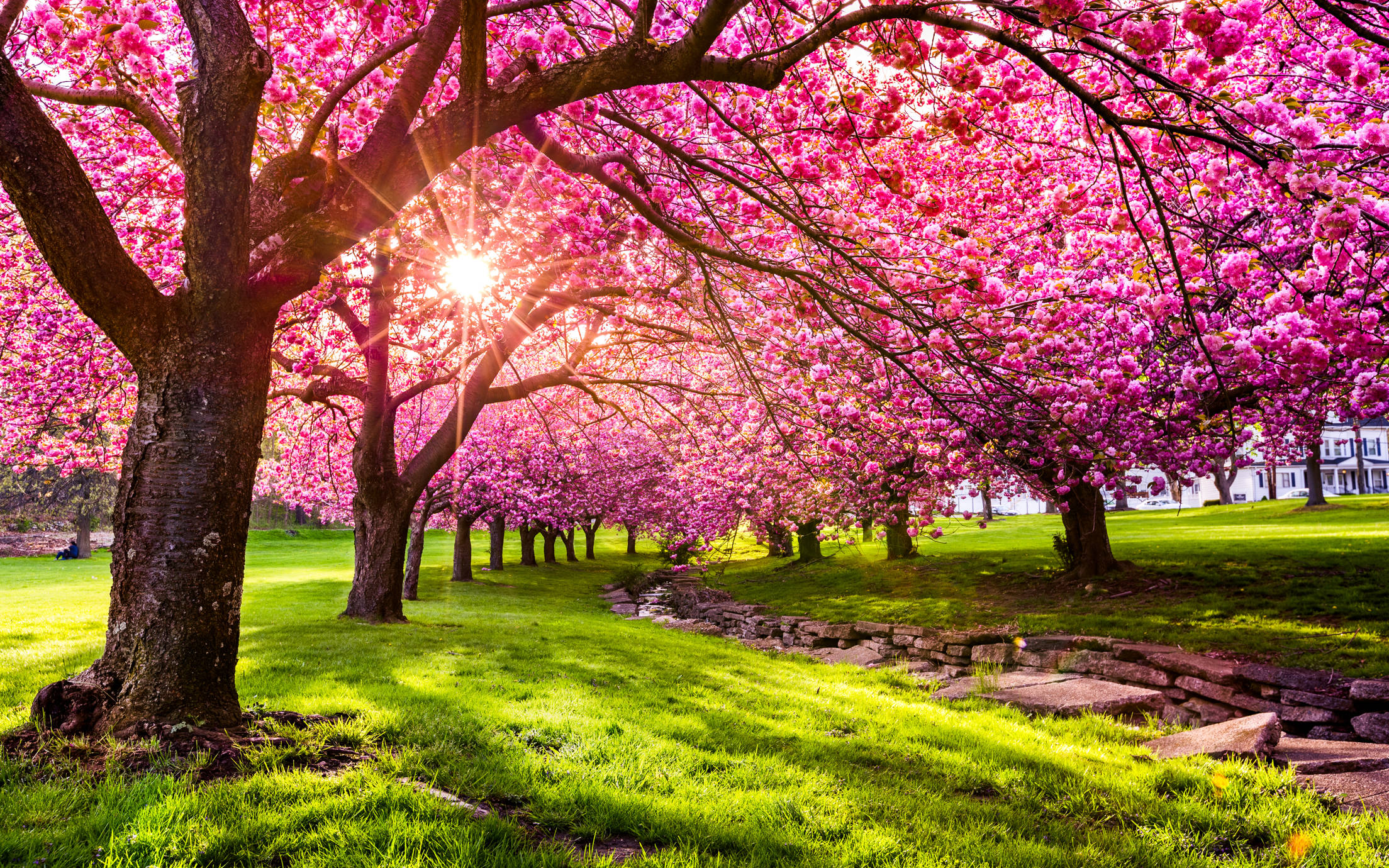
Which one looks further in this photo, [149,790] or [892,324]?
[892,324]

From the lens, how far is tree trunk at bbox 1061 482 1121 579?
15.4 meters

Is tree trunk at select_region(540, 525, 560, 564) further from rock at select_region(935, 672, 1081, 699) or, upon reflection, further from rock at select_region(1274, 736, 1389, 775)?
rock at select_region(1274, 736, 1389, 775)

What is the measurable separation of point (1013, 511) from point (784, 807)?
80.4 m

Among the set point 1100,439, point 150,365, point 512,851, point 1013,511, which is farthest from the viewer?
point 1013,511

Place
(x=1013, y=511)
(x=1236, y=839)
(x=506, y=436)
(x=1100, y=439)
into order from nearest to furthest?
(x=1236, y=839) < (x=1100, y=439) < (x=506, y=436) < (x=1013, y=511)

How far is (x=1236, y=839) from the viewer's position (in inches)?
167

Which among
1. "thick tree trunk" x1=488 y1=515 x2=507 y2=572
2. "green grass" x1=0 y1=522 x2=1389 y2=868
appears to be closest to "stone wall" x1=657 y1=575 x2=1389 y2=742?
"green grass" x1=0 y1=522 x2=1389 y2=868

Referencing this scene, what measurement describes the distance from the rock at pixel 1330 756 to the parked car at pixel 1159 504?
65.3m

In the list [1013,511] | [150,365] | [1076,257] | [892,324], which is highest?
[1076,257]

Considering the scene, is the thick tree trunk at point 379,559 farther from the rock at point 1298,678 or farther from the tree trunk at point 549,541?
the tree trunk at point 549,541

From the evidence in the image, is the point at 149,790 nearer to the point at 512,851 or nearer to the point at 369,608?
the point at 512,851

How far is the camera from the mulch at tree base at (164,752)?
4.14 meters

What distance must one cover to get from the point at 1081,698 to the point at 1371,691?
2.64 m

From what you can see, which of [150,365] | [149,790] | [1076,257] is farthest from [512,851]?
[1076,257]
